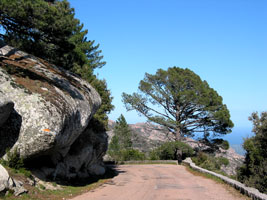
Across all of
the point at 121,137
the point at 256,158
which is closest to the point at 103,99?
the point at 256,158

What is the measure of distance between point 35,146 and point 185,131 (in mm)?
28698

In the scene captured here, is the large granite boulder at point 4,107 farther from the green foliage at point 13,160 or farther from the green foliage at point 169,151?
the green foliage at point 169,151

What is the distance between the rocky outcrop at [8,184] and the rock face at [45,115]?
1332 millimetres

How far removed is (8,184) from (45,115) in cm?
280

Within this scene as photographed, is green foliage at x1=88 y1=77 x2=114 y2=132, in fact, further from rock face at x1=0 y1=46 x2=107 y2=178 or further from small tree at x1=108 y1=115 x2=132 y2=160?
small tree at x1=108 y1=115 x2=132 y2=160

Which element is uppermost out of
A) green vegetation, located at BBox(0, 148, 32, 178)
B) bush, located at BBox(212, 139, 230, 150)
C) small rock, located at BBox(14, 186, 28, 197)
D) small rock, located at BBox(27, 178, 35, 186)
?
bush, located at BBox(212, 139, 230, 150)

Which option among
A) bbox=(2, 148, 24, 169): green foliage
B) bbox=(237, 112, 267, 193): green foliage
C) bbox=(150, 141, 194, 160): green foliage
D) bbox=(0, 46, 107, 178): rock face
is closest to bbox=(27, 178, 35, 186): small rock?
bbox=(2, 148, 24, 169): green foliage

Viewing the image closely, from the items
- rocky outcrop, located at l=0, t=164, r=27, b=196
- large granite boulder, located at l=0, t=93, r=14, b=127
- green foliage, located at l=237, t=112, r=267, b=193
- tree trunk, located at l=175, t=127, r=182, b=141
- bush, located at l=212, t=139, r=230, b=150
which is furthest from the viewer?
tree trunk, located at l=175, t=127, r=182, b=141

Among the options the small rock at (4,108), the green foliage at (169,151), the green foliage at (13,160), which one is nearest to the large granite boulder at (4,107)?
the small rock at (4,108)

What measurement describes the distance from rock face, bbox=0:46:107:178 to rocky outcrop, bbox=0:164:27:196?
4.37ft

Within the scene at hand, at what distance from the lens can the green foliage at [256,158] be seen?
1192cm

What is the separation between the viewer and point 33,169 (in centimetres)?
1104

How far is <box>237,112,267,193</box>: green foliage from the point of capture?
39.1ft

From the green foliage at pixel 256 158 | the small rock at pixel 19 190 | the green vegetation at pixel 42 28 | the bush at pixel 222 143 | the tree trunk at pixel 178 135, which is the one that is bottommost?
the small rock at pixel 19 190
